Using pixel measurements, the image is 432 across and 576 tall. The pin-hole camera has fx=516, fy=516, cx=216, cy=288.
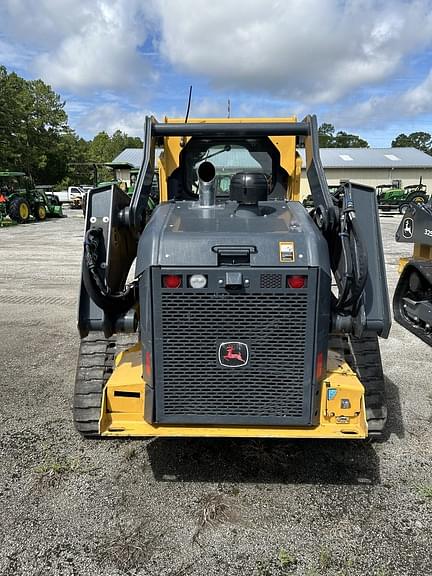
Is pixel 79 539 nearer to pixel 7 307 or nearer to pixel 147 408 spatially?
pixel 147 408

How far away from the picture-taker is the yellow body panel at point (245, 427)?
3.03 m

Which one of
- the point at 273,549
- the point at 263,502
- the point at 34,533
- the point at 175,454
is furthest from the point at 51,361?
the point at 273,549

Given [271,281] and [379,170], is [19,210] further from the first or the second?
[379,170]

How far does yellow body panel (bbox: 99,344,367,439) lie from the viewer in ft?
9.93

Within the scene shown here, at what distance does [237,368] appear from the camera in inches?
117

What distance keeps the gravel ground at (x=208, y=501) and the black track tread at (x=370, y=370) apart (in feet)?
0.99

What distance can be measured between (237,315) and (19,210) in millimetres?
22222

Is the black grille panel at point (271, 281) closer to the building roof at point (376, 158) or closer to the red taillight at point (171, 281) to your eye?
the red taillight at point (171, 281)

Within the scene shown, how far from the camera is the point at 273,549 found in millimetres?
2676

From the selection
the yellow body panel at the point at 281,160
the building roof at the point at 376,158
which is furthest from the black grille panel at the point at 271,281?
the building roof at the point at 376,158

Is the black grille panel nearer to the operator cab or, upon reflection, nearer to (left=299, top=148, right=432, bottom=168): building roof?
the operator cab

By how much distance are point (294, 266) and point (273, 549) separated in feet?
4.87

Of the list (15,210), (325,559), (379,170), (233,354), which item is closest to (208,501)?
(325,559)

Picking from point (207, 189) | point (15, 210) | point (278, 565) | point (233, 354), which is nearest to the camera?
point (278, 565)
